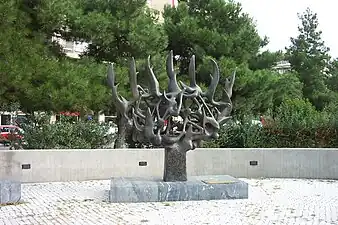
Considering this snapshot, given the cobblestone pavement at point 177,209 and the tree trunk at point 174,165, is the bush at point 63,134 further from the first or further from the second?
the tree trunk at point 174,165

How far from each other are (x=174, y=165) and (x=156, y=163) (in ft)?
12.8

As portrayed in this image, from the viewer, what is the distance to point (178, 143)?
1130 cm

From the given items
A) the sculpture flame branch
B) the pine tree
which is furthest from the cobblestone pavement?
the pine tree

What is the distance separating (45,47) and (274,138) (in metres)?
8.41

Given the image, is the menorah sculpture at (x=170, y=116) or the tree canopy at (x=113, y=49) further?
the tree canopy at (x=113, y=49)

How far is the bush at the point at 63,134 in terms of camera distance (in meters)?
15.7

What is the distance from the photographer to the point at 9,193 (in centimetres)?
1025

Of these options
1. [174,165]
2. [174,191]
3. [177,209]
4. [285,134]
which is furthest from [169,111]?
[285,134]

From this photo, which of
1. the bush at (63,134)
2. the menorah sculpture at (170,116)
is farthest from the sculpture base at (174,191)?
the bush at (63,134)

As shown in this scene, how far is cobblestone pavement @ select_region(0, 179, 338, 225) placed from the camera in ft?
27.9

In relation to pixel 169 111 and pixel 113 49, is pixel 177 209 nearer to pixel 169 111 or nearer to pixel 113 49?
pixel 169 111

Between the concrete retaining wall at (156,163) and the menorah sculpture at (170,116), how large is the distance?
361 cm

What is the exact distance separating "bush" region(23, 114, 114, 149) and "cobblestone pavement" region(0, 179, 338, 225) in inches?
134

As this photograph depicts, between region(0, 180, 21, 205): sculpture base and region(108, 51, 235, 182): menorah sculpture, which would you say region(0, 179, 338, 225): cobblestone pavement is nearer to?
region(0, 180, 21, 205): sculpture base
